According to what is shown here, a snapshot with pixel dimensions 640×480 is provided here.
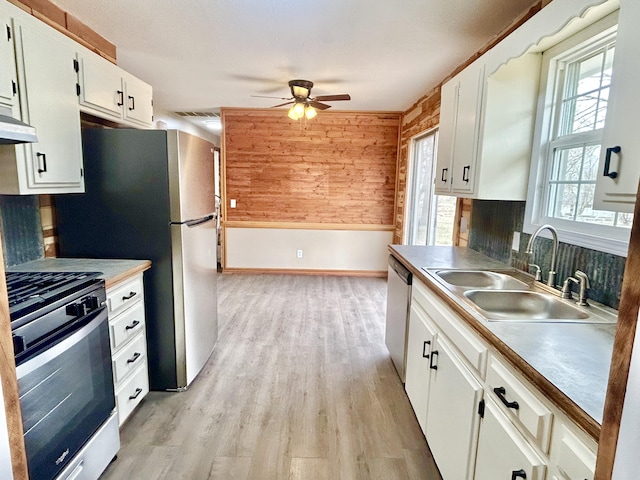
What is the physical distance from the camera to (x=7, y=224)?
5.99ft

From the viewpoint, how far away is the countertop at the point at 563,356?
0.80 meters

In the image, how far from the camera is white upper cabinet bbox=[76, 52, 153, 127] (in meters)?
1.93

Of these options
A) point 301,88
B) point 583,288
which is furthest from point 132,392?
point 301,88

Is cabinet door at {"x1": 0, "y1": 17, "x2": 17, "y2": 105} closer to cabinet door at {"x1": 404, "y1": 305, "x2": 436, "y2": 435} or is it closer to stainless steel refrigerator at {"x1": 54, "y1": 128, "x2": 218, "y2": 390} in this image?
stainless steel refrigerator at {"x1": 54, "y1": 128, "x2": 218, "y2": 390}

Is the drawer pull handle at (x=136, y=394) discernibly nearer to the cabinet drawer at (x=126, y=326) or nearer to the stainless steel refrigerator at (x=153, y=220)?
the stainless steel refrigerator at (x=153, y=220)

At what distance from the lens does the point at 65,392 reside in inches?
54.1

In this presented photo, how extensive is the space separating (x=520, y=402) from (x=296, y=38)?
2.64 meters

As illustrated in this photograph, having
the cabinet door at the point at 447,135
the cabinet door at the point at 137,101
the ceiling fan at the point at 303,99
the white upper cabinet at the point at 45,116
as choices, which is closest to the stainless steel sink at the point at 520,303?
the cabinet door at the point at 447,135

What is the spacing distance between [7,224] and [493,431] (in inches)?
96.5

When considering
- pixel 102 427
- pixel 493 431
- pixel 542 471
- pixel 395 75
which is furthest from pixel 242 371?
pixel 395 75

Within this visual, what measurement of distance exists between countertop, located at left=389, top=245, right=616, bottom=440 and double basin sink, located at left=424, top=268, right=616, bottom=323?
0.06 m

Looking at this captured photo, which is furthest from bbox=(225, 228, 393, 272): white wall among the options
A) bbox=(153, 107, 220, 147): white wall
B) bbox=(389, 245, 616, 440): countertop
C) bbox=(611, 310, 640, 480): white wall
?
bbox=(611, 310, 640, 480): white wall

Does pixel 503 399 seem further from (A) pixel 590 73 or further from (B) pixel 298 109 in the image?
(B) pixel 298 109

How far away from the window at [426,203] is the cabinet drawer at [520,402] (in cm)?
255
